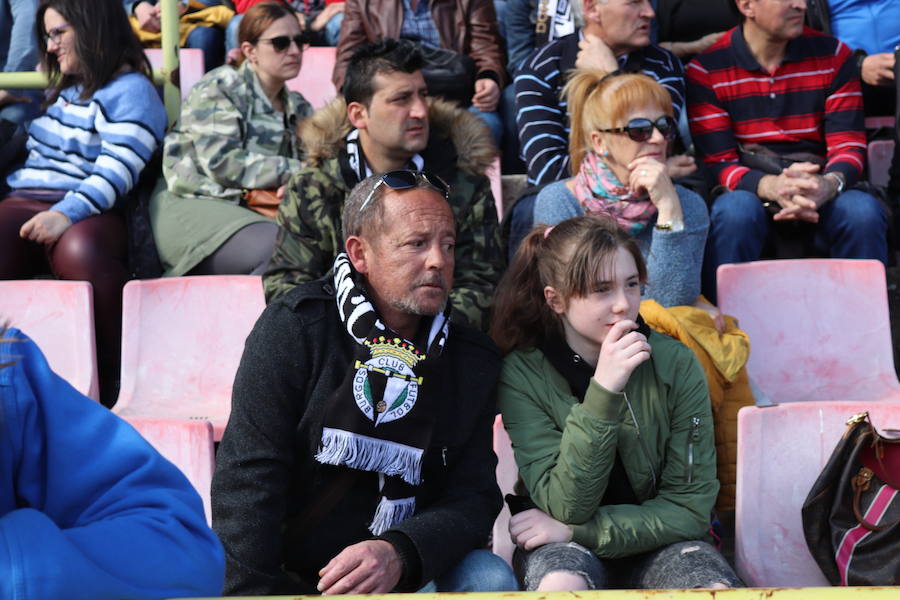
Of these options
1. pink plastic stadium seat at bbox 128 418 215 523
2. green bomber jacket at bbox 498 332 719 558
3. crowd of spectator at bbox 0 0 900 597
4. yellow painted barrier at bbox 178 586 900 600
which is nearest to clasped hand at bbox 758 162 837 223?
crowd of spectator at bbox 0 0 900 597

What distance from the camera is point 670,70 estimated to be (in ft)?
13.4

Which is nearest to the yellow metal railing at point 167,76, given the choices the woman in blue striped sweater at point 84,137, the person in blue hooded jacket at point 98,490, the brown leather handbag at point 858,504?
the woman in blue striped sweater at point 84,137

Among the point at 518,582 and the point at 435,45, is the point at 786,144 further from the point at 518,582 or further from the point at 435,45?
the point at 518,582

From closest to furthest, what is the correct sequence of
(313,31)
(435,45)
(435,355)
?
1. (435,355)
2. (435,45)
3. (313,31)

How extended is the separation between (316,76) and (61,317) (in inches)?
83.5

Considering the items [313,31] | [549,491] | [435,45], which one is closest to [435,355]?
[549,491]

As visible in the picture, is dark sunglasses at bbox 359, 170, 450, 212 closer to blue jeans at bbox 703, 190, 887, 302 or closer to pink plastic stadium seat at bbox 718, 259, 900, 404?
pink plastic stadium seat at bbox 718, 259, 900, 404

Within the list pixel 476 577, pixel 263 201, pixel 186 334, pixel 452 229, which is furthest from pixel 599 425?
pixel 263 201

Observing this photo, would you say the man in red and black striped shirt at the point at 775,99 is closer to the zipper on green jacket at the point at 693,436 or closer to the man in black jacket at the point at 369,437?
the zipper on green jacket at the point at 693,436

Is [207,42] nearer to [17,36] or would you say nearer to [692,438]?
[17,36]

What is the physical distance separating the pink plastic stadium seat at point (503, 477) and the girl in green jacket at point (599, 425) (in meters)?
0.20

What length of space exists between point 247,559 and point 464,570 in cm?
43

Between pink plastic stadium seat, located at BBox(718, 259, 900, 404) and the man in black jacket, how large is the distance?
1.29m

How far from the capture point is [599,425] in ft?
7.39
